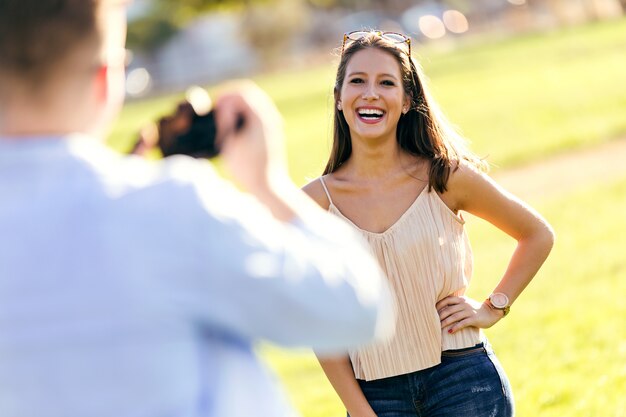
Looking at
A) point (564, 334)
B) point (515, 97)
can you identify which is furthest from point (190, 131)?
point (515, 97)

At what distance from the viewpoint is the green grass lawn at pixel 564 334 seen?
5953mm

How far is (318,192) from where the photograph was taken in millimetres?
3662

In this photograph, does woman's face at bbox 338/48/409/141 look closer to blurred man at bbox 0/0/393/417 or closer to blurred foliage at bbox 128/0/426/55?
blurred man at bbox 0/0/393/417

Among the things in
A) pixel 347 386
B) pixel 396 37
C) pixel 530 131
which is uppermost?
pixel 530 131

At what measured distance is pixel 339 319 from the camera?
1614 millimetres

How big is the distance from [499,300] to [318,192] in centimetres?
74

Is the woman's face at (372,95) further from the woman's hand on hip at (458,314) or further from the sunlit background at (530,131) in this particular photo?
the woman's hand on hip at (458,314)

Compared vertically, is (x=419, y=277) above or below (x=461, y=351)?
above

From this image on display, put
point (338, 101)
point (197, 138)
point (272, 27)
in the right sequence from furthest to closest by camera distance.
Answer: point (272, 27) < point (338, 101) < point (197, 138)

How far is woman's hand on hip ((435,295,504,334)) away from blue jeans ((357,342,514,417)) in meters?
0.09

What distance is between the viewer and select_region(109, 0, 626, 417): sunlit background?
6836mm

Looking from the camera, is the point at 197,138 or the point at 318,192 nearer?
the point at 197,138

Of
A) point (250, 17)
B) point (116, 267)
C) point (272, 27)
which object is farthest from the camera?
point (250, 17)

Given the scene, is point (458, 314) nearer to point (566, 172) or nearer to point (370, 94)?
point (370, 94)
